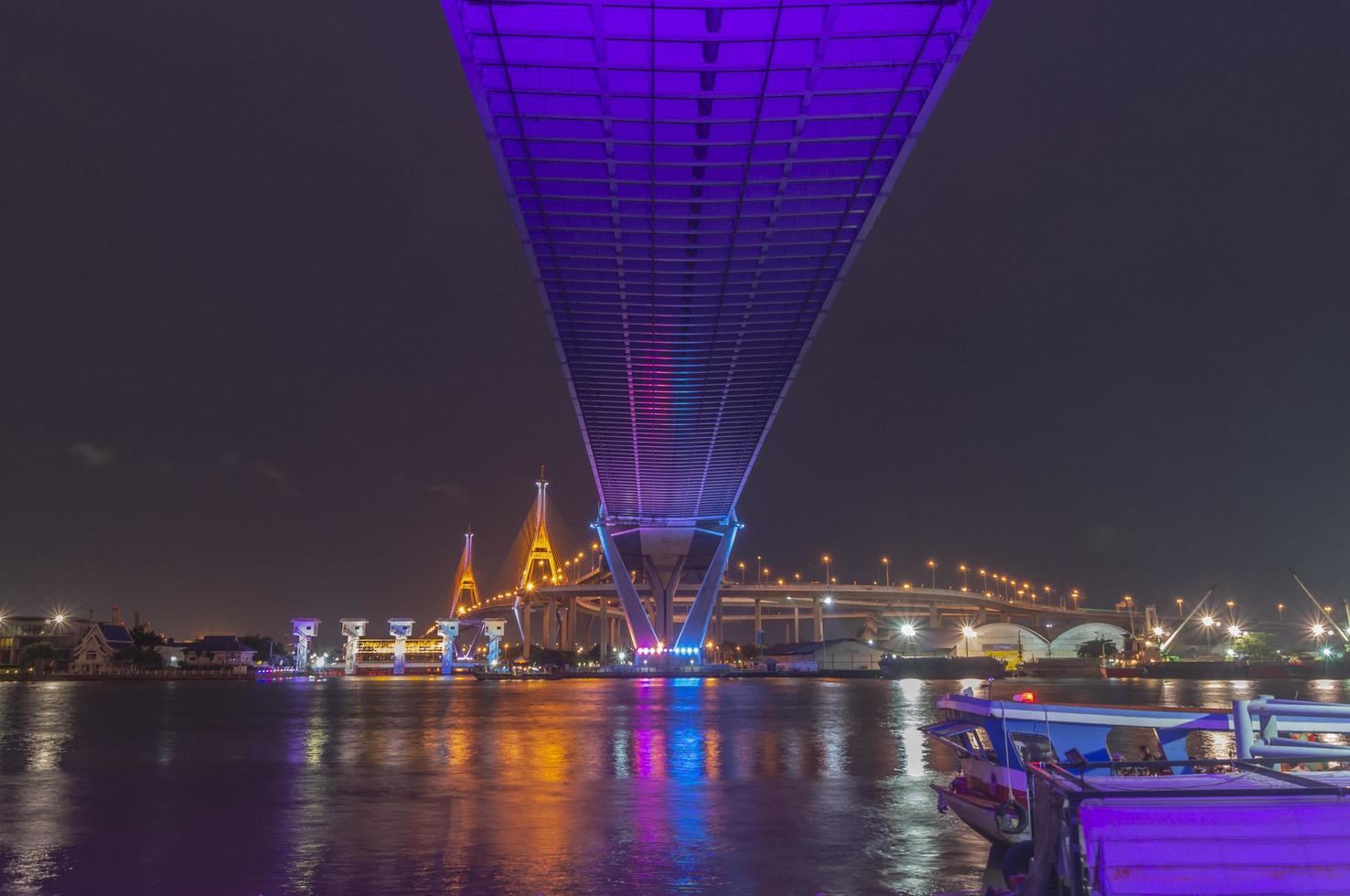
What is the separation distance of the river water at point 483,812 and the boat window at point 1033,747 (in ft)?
4.55

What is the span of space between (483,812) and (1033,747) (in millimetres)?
8787

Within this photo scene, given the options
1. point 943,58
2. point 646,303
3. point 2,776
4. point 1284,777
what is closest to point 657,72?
point 943,58

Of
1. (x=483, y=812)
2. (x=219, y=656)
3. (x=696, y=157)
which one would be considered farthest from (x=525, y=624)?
(x=483, y=812)

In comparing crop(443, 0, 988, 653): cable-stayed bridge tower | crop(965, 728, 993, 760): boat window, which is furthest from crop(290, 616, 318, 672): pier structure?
crop(965, 728, 993, 760): boat window

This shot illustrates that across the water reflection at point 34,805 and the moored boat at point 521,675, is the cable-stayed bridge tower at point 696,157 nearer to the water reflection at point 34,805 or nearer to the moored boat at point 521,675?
the water reflection at point 34,805

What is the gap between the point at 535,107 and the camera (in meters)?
32.4

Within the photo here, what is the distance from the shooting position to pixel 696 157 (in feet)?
Answer: 119

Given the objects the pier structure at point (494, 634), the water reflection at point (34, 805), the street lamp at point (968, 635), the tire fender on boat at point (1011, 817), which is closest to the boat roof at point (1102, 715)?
the tire fender on boat at point (1011, 817)

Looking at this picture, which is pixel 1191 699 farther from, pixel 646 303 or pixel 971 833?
pixel 971 833

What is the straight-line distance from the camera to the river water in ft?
40.8

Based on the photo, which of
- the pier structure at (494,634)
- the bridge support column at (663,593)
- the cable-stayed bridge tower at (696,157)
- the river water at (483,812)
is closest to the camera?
the river water at (483,812)

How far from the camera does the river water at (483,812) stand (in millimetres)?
12430

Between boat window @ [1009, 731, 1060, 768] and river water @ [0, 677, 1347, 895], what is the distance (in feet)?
4.55

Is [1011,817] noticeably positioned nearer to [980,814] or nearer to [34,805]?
[980,814]
